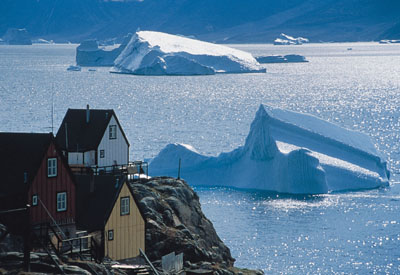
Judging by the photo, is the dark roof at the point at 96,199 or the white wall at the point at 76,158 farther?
the white wall at the point at 76,158

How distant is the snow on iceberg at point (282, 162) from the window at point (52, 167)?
25875 mm

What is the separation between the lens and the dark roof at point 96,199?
72.8ft

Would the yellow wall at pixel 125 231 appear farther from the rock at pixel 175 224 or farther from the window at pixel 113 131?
the window at pixel 113 131

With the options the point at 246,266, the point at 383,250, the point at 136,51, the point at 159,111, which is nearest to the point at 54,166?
the point at 246,266

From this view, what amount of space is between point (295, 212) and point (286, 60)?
135 meters

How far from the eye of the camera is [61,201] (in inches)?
848

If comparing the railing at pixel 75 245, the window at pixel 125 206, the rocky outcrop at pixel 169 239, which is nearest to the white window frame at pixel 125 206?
the window at pixel 125 206

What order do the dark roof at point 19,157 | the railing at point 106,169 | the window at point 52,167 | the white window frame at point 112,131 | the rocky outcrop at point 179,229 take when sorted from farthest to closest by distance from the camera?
the white window frame at point 112,131, the railing at point 106,169, the rocky outcrop at point 179,229, the window at point 52,167, the dark roof at point 19,157

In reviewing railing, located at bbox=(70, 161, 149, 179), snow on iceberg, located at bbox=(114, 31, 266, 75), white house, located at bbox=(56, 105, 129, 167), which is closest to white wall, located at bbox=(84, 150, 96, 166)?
white house, located at bbox=(56, 105, 129, 167)

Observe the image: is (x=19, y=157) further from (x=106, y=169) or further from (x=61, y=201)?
(x=106, y=169)

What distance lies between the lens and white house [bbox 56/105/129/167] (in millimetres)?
27359

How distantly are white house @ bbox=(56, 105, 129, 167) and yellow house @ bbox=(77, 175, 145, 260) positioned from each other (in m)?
4.14

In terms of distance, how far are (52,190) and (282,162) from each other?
2598 centimetres

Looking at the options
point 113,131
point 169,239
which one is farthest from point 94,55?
point 169,239
